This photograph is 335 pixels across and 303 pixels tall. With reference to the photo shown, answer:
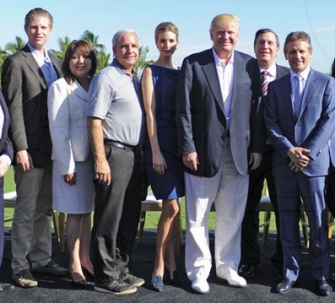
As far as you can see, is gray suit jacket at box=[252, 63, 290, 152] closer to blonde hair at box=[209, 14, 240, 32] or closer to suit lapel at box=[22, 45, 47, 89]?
blonde hair at box=[209, 14, 240, 32]

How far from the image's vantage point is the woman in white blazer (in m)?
3.48

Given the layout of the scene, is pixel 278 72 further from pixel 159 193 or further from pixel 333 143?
pixel 159 193

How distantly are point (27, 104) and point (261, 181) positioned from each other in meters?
1.84

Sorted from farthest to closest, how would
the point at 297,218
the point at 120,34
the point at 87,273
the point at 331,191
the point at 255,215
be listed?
the point at 255,215 < the point at 87,273 < the point at 331,191 < the point at 297,218 < the point at 120,34

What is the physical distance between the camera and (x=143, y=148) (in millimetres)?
3648

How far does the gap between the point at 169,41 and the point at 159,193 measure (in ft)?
3.45

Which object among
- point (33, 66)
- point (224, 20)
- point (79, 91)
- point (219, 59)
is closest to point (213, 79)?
point (219, 59)

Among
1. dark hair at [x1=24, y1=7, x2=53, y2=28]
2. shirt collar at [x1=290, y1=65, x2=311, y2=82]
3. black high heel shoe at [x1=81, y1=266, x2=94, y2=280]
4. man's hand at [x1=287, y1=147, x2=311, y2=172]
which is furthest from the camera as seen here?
black high heel shoe at [x1=81, y1=266, x2=94, y2=280]

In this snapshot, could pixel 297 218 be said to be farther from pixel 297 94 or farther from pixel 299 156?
pixel 297 94

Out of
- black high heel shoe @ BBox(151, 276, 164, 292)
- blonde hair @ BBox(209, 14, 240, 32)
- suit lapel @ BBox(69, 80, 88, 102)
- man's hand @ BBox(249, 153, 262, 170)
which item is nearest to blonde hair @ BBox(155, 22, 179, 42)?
blonde hair @ BBox(209, 14, 240, 32)

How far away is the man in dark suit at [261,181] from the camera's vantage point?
381cm

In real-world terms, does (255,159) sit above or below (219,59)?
below

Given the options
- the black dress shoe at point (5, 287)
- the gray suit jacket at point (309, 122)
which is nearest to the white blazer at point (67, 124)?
the black dress shoe at point (5, 287)

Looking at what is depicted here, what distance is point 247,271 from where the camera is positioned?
3908 mm
